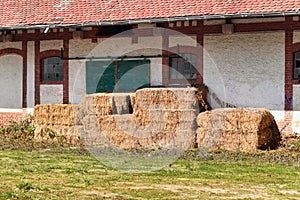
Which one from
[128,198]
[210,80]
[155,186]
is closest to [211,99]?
[210,80]

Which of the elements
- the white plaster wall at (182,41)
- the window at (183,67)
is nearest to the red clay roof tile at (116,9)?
the white plaster wall at (182,41)

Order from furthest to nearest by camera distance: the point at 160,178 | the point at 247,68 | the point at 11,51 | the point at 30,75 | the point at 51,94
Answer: the point at 11,51 < the point at 30,75 < the point at 51,94 < the point at 247,68 < the point at 160,178

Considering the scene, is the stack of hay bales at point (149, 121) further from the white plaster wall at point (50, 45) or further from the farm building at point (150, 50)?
the white plaster wall at point (50, 45)

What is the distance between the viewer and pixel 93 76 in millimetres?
20438

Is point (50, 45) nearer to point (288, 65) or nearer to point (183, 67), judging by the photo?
point (183, 67)

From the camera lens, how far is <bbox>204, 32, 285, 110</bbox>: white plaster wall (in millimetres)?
17422

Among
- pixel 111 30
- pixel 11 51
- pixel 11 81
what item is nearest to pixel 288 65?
pixel 111 30

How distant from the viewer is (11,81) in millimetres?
21922

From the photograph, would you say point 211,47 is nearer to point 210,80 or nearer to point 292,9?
point 210,80

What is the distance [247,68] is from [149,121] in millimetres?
3575

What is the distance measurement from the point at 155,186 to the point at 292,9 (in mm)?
8167

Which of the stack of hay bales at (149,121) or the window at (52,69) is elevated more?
the window at (52,69)

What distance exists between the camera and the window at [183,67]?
1881 centimetres

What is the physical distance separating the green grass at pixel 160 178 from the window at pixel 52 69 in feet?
22.5
